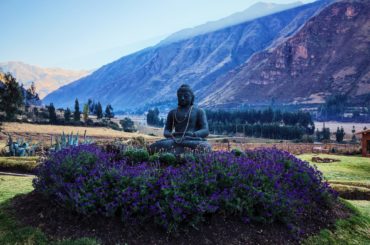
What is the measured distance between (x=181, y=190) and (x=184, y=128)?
7.25 m

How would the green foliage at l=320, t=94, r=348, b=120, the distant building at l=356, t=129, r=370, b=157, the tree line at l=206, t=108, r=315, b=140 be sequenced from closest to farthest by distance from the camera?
the distant building at l=356, t=129, r=370, b=157 < the tree line at l=206, t=108, r=315, b=140 < the green foliage at l=320, t=94, r=348, b=120

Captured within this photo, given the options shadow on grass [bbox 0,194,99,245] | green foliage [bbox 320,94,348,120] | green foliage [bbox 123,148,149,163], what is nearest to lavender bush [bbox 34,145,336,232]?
shadow on grass [bbox 0,194,99,245]

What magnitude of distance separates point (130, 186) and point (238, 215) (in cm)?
255

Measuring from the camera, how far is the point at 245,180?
9141 millimetres

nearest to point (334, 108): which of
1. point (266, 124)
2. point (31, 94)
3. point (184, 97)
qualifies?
point (266, 124)

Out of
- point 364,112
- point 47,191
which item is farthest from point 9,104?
point 364,112

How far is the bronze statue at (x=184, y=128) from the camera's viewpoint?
14.5 meters

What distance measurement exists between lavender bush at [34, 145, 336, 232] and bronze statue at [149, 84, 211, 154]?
417 centimetres

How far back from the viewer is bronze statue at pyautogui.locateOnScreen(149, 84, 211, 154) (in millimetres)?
14523

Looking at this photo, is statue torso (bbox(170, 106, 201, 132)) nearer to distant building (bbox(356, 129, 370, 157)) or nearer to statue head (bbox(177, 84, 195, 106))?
statue head (bbox(177, 84, 195, 106))

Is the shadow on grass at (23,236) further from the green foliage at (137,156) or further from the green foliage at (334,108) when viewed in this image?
the green foliage at (334,108)

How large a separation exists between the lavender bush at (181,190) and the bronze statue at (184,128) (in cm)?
417

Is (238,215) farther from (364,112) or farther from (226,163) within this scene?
(364,112)

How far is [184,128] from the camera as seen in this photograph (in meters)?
15.7
